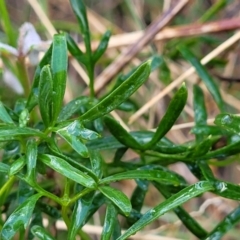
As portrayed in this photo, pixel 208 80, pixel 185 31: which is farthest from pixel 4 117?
pixel 185 31

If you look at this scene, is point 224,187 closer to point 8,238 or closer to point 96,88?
point 8,238

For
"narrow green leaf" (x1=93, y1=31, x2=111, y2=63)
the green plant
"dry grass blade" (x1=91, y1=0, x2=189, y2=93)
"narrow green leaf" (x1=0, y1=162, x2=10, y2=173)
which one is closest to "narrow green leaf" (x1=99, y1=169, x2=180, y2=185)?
the green plant

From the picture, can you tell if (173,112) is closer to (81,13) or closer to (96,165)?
(96,165)

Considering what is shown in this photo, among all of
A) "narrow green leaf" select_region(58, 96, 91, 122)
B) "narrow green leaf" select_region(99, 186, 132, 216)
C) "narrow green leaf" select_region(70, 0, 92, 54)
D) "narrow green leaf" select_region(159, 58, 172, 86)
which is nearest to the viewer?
"narrow green leaf" select_region(99, 186, 132, 216)

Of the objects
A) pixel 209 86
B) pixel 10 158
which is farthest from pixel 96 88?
pixel 10 158

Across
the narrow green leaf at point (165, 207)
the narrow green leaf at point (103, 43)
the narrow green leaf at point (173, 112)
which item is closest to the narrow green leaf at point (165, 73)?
the narrow green leaf at point (103, 43)

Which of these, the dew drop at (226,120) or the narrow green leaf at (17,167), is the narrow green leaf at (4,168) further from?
the dew drop at (226,120)

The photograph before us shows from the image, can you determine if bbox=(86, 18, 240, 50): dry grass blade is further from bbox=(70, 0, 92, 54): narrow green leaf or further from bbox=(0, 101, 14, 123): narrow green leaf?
bbox=(0, 101, 14, 123): narrow green leaf
